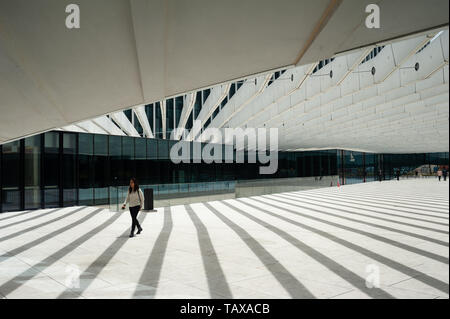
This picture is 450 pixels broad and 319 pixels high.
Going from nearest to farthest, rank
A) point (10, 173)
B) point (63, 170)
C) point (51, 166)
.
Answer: point (10, 173), point (51, 166), point (63, 170)

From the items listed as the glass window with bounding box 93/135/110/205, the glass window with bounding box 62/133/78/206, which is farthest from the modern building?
the glass window with bounding box 93/135/110/205

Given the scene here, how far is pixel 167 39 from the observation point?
5.01 metres

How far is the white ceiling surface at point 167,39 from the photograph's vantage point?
13.2 ft

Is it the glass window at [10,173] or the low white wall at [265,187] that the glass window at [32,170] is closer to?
the glass window at [10,173]

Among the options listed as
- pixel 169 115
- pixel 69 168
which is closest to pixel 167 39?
pixel 69 168

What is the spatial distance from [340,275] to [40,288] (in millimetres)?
5054

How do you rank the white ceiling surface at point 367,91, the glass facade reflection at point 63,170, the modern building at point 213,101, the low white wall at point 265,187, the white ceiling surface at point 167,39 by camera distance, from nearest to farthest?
the white ceiling surface at point 167,39 < the modern building at point 213,101 < the white ceiling surface at point 367,91 < the glass facade reflection at point 63,170 < the low white wall at point 265,187

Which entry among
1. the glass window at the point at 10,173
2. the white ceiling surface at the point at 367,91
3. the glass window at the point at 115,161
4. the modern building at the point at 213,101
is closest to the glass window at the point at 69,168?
the glass window at the point at 10,173

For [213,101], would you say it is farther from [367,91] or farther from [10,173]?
[10,173]

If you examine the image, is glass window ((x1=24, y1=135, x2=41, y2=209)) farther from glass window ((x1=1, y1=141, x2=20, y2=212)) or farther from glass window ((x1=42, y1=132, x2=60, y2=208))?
glass window ((x1=1, y1=141, x2=20, y2=212))

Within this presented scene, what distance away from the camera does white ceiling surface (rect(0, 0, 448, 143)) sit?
401cm

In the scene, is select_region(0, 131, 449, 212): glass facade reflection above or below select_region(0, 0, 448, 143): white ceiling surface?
below

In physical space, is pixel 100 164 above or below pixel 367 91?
below
